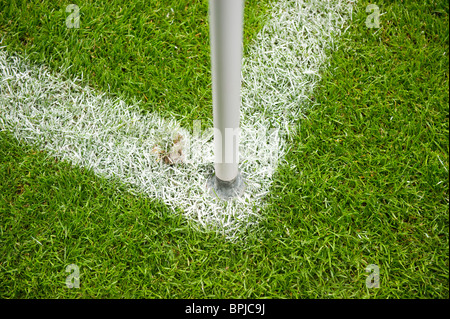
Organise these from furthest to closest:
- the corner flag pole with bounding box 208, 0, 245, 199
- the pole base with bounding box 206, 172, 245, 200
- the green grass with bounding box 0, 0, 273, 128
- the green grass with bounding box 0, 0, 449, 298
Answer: the green grass with bounding box 0, 0, 273, 128 < the pole base with bounding box 206, 172, 245, 200 < the green grass with bounding box 0, 0, 449, 298 < the corner flag pole with bounding box 208, 0, 245, 199

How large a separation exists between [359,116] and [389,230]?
71cm

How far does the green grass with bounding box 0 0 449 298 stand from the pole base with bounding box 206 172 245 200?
0.66ft

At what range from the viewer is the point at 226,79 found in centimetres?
168

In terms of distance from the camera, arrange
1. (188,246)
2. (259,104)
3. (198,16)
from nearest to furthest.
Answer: (188,246) < (259,104) < (198,16)

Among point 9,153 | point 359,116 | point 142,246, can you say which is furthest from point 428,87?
point 9,153

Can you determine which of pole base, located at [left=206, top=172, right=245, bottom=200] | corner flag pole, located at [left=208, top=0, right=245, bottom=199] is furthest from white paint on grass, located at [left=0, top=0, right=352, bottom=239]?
corner flag pole, located at [left=208, top=0, right=245, bottom=199]

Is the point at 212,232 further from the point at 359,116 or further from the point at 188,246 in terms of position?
the point at 359,116

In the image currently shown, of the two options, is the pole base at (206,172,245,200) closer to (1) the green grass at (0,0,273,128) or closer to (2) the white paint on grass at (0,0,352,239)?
(2) the white paint on grass at (0,0,352,239)

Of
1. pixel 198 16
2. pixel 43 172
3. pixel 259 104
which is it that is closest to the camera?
pixel 43 172

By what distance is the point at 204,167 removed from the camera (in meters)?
2.58

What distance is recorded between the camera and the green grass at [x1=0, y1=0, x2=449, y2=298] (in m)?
2.29

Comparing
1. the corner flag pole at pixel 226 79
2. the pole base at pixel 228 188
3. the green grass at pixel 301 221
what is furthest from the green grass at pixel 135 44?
the corner flag pole at pixel 226 79

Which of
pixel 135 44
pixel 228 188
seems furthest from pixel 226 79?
pixel 135 44

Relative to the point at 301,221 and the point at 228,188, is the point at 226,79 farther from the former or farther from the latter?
the point at 301,221
